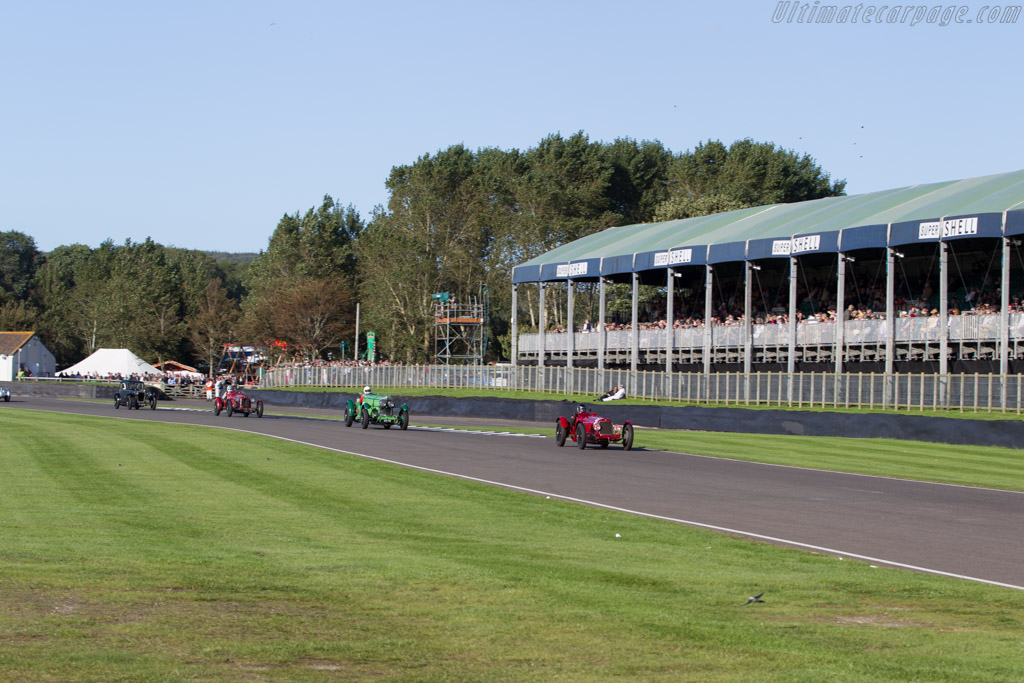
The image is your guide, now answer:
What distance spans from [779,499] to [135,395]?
46904 mm

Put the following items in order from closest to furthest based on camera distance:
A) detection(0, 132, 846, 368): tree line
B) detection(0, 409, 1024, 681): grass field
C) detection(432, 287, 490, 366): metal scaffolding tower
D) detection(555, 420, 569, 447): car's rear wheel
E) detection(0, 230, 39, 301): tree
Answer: detection(0, 409, 1024, 681): grass field, detection(555, 420, 569, 447): car's rear wheel, detection(432, 287, 490, 366): metal scaffolding tower, detection(0, 132, 846, 368): tree line, detection(0, 230, 39, 301): tree

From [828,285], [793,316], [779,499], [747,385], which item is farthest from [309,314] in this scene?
[779,499]

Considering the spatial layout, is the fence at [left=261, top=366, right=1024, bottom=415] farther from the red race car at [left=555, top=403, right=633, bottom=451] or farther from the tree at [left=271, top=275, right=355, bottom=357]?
the tree at [left=271, top=275, right=355, bottom=357]

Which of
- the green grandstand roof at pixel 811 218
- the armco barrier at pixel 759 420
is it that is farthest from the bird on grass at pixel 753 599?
the green grandstand roof at pixel 811 218

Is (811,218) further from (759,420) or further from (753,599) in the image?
(753,599)

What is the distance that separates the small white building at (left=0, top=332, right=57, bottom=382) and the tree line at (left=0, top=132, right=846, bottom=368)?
26.6 feet

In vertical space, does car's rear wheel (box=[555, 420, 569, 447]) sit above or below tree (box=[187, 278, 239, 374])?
below

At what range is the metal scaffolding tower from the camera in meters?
89.1

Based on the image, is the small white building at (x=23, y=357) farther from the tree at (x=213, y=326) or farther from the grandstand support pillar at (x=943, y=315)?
the grandstand support pillar at (x=943, y=315)

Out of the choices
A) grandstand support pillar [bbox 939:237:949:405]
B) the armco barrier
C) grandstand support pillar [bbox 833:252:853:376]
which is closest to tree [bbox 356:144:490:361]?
the armco barrier

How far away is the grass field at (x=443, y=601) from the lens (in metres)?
7.32

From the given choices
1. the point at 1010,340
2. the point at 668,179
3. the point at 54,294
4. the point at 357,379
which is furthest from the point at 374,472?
the point at 54,294

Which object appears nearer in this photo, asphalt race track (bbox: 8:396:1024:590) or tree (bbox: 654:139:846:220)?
asphalt race track (bbox: 8:396:1024:590)

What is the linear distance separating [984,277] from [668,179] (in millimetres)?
73510
